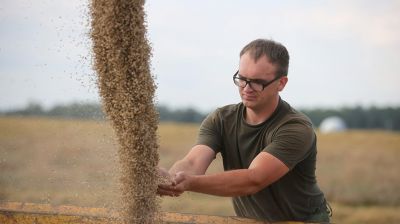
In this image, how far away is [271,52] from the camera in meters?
4.46

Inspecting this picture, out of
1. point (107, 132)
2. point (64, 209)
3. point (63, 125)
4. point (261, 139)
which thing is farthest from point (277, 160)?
point (63, 125)

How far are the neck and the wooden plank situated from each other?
0.71 meters

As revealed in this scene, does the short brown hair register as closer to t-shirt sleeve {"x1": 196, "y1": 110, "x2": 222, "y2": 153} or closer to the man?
the man

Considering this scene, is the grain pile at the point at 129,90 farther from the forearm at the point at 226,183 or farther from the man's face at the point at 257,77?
the man's face at the point at 257,77

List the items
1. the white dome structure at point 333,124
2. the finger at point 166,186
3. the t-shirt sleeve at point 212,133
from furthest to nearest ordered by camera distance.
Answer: the white dome structure at point 333,124 → the t-shirt sleeve at point 212,133 → the finger at point 166,186

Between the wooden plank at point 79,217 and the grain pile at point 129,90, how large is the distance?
244 millimetres

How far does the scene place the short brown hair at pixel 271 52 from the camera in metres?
4.43

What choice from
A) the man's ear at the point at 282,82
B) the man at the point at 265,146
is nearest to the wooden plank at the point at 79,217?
the man at the point at 265,146

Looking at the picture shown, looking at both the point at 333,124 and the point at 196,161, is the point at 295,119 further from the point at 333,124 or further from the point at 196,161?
the point at 333,124

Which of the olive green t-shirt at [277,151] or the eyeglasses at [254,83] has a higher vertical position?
the eyeglasses at [254,83]

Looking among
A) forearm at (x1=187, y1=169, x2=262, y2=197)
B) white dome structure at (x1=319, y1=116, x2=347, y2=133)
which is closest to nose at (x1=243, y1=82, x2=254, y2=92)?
forearm at (x1=187, y1=169, x2=262, y2=197)

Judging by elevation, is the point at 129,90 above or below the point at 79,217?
above

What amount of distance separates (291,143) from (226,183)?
1.67ft

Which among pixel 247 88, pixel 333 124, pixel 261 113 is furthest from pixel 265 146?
pixel 333 124
